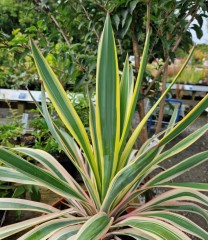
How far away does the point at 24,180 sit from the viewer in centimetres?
75

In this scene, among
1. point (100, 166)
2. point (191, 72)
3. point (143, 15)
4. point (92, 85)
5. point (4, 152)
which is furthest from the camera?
point (191, 72)

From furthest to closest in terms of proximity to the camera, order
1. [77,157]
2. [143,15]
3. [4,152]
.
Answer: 1. [143,15]
2. [77,157]
3. [4,152]

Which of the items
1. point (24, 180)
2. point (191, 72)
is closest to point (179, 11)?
point (24, 180)

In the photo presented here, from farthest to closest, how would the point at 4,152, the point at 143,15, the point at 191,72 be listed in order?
1. the point at 191,72
2. the point at 143,15
3. the point at 4,152

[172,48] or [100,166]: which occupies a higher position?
[172,48]

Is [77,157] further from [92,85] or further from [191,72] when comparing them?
[191,72]

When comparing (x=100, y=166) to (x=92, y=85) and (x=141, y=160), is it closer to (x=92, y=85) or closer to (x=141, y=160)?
(x=141, y=160)

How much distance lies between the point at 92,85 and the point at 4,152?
82 cm

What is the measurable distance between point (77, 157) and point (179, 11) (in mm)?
823

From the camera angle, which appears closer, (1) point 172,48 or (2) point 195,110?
(2) point 195,110

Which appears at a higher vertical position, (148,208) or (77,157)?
(77,157)

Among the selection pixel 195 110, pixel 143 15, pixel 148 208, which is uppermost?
pixel 143 15

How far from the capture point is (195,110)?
0.63 metres

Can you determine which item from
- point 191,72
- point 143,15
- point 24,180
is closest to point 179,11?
point 143,15
